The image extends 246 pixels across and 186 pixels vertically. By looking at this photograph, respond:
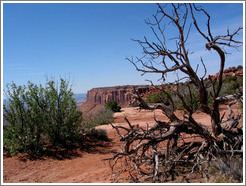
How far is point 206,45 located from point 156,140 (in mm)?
2485

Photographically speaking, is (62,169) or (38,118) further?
(38,118)

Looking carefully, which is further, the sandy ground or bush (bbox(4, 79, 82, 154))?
bush (bbox(4, 79, 82, 154))

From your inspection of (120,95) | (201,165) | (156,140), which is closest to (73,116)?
(156,140)

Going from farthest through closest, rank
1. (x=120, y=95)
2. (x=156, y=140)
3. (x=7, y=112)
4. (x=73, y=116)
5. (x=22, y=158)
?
(x=120, y=95), (x=73, y=116), (x=7, y=112), (x=22, y=158), (x=156, y=140)

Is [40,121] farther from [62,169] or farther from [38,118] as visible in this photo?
[62,169]

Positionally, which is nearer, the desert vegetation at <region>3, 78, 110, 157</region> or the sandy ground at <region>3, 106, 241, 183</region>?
the sandy ground at <region>3, 106, 241, 183</region>

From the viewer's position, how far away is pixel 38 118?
8938mm

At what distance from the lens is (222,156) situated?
4965 mm

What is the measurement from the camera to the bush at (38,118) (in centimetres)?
862

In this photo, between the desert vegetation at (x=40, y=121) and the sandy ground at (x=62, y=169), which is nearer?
the sandy ground at (x=62, y=169)

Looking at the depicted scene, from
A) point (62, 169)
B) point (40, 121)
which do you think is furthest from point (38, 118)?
point (62, 169)

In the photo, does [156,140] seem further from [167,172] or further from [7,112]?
[7,112]

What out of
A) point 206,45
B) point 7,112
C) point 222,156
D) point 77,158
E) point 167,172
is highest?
point 206,45

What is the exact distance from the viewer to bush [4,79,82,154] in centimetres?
862
